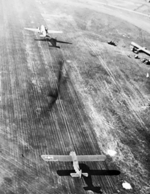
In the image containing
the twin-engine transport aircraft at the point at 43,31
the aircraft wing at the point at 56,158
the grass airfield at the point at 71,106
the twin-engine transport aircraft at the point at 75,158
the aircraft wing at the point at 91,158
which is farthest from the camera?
the twin-engine transport aircraft at the point at 43,31

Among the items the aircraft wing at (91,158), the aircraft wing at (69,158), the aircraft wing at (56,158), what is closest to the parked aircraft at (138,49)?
the aircraft wing at (91,158)

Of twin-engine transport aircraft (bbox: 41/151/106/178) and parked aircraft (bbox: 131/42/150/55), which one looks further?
parked aircraft (bbox: 131/42/150/55)

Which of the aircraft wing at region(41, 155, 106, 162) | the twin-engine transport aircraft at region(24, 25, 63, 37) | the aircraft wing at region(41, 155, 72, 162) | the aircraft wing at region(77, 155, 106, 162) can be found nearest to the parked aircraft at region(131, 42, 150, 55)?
the twin-engine transport aircraft at region(24, 25, 63, 37)

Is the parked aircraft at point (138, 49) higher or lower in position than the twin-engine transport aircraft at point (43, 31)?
lower

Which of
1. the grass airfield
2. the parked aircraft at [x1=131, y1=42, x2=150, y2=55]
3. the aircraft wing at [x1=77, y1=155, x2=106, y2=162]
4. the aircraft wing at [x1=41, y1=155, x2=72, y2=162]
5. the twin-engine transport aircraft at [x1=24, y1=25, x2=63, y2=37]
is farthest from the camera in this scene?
the parked aircraft at [x1=131, y1=42, x2=150, y2=55]

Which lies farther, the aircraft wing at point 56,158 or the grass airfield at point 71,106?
the grass airfield at point 71,106

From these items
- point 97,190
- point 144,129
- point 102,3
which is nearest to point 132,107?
point 144,129

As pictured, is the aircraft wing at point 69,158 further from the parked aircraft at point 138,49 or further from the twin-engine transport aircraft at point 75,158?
the parked aircraft at point 138,49

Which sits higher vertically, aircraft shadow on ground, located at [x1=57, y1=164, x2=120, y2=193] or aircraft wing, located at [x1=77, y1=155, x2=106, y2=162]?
aircraft wing, located at [x1=77, y1=155, x2=106, y2=162]

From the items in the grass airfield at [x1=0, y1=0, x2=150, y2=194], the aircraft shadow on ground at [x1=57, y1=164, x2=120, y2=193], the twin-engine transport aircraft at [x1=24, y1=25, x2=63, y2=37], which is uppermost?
the twin-engine transport aircraft at [x1=24, y1=25, x2=63, y2=37]

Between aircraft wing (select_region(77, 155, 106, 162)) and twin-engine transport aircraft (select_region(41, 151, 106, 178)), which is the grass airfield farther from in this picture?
aircraft wing (select_region(77, 155, 106, 162))
